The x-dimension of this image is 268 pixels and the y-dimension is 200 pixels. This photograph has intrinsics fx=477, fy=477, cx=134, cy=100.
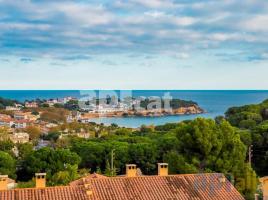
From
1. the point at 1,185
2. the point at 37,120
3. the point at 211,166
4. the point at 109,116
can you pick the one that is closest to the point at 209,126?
the point at 211,166

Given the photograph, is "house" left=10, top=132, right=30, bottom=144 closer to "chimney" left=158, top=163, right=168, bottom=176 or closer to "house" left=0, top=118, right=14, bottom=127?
"house" left=0, top=118, right=14, bottom=127

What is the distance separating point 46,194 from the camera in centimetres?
1462

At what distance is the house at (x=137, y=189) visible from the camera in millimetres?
14656

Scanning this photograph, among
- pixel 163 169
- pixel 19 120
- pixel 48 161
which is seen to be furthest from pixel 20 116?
pixel 163 169

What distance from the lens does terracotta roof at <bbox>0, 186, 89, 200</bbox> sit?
14.3 metres

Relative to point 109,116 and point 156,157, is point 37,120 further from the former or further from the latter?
point 156,157

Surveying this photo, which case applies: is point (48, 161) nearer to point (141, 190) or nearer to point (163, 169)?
point (163, 169)

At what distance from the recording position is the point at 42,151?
125 feet

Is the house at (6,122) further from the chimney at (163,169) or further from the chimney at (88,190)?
the chimney at (88,190)

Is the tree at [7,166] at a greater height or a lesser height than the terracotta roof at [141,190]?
lesser

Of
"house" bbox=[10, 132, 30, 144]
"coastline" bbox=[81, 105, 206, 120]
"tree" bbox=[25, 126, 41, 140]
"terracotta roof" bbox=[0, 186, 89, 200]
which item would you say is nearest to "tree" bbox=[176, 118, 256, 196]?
"terracotta roof" bbox=[0, 186, 89, 200]

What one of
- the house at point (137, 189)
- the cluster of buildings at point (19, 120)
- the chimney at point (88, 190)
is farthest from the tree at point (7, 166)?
the cluster of buildings at point (19, 120)

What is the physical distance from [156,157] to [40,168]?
31.0 ft

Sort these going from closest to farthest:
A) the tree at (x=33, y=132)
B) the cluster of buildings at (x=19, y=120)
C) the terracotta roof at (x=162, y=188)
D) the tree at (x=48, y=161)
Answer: the terracotta roof at (x=162, y=188)
the tree at (x=48, y=161)
the tree at (x=33, y=132)
the cluster of buildings at (x=19, y=120)
